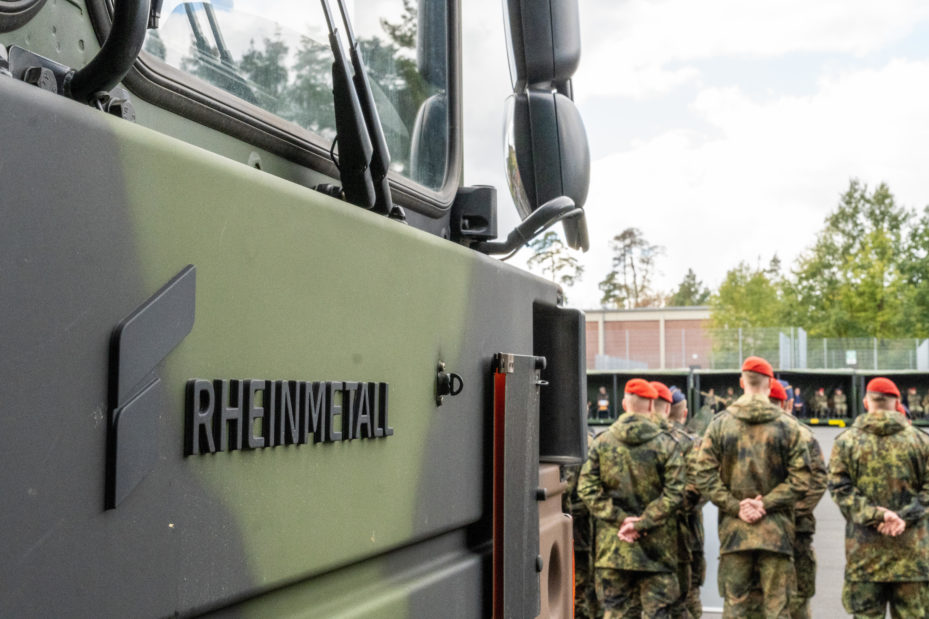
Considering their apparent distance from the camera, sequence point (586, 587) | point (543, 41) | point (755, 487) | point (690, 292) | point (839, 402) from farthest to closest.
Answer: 1. point (690, 292)
2. point (839, 402)
3. point (586, 587)
4. point (755, 487)
5. point (543, 41)

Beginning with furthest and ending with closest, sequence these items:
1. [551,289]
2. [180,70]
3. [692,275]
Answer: [692,275], [551,289], [180,70]

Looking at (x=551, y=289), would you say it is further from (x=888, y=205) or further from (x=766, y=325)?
(x=766, y=325)

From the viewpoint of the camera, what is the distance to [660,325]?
60594 millimetres

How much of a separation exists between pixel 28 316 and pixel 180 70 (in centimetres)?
51

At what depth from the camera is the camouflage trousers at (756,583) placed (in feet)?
23.6

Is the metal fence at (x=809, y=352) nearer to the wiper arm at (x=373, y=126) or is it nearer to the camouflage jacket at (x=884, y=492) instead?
the camouflage jacket at (x=884, y=492)

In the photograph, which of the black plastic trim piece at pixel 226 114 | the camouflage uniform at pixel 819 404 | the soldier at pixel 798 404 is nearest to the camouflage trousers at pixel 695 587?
the black plastic trim piece at pixel 226 114

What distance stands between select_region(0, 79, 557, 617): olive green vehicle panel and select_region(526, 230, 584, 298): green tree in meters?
0.44

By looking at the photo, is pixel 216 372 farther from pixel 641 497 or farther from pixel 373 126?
pixel 641 497

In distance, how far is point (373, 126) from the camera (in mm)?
1606

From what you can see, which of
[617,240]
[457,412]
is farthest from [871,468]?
[617,240]

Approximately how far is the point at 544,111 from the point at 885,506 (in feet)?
20.3

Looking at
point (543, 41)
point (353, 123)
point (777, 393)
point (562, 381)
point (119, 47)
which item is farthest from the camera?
point (777, 393)

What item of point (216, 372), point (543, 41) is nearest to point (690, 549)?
point (543, 41)
